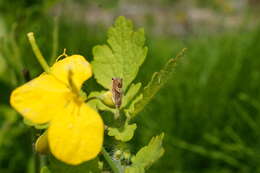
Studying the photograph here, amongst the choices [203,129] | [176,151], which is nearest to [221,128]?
[203,129]

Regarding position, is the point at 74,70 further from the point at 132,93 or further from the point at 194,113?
the point at 194,113

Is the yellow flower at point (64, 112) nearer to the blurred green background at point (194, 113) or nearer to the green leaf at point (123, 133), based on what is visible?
the green leaf at point (123, 133)

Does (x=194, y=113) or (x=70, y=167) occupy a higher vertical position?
(x=70, y=167)

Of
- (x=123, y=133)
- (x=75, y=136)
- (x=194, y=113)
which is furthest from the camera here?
(x=194, y=113)

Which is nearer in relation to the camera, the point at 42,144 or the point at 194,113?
the point at 42,144

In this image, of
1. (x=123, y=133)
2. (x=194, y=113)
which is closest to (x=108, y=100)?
(x=123, y=133)

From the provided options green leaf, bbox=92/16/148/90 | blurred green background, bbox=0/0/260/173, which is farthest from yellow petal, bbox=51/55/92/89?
blurred green background, bbox=0/0/260/173

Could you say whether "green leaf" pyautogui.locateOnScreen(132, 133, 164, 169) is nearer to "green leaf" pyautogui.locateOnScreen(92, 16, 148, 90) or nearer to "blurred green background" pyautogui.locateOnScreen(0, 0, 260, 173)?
"green leaf" pyautogui.locateOnScreen(92, 16, 148, 90)
